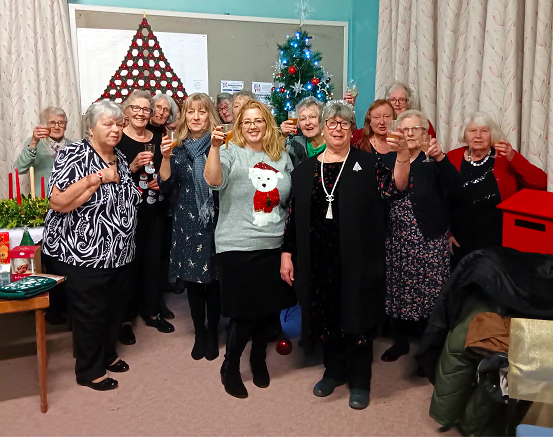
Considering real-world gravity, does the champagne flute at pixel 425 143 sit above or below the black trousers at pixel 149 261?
above

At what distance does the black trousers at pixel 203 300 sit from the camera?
3117 millimetres

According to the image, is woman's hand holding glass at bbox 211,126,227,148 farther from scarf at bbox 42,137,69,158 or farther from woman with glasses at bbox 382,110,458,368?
scarf at bbox 42,137,69,158

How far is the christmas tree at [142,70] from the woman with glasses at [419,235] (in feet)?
10.2

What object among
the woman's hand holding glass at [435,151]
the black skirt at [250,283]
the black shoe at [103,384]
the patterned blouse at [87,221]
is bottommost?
the black shoe at [103,384]

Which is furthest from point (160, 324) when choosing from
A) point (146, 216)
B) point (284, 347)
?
point (284, 347)

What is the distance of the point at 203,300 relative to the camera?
3160mm

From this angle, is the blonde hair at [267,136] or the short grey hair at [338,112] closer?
the short grey hair at [338,112]

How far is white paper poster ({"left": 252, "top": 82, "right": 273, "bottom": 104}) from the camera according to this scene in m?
5.39

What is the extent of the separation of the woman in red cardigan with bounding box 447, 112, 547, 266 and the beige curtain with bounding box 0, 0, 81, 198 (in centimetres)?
358

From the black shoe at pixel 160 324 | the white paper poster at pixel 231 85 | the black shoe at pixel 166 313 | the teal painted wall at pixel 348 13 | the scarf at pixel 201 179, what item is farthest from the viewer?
the white paper poster at pixel 231 85

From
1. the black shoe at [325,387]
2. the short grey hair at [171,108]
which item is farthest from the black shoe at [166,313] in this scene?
the black shoe at [325,387]

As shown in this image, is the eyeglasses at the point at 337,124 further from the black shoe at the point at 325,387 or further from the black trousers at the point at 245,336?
the black shoe at the point at 325,387

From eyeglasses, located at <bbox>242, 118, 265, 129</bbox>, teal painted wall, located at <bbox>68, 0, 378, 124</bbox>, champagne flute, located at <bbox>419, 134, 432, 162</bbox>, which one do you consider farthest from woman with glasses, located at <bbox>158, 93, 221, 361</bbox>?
teal painted wall, located at <bbox>68, 0, 378, 124</bbox>

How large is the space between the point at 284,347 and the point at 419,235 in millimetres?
1095
